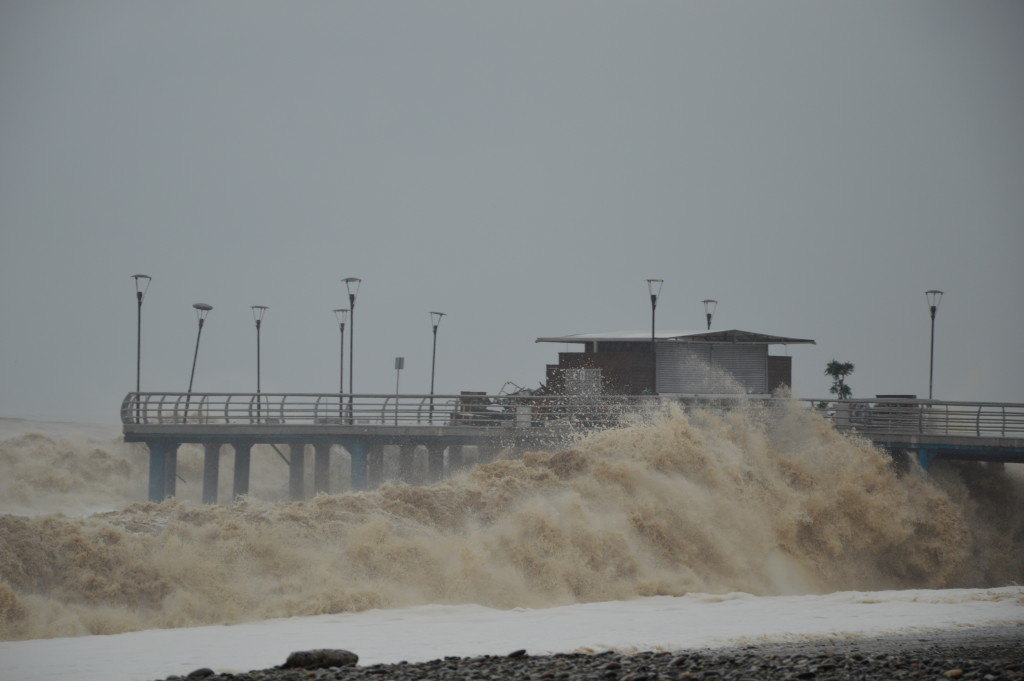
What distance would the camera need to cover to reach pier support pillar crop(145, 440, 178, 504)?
3266 cm

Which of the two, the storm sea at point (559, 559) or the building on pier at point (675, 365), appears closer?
the storm sea at point (559, 559)

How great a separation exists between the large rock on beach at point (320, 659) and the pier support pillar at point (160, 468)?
1987 centimetres

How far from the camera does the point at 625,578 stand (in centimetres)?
2367

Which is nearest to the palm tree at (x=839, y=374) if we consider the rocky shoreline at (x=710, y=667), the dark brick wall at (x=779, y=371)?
the dark brick wall at (x=779, y=371)

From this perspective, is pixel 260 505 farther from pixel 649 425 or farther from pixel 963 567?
pixel 963 567

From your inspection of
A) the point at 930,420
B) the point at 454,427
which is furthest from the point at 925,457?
the point at 454,427

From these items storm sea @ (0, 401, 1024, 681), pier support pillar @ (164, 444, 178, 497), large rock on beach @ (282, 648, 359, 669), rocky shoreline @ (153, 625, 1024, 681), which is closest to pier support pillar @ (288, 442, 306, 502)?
pier support pillar @ (164, 444, 178, 497)

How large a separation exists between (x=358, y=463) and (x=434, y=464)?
2.67 metres

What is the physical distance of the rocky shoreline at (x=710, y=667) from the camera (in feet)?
41.2

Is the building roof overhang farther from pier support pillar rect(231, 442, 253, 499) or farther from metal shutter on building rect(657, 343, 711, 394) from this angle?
pier support pillar rect(231, 442, 253, 499)

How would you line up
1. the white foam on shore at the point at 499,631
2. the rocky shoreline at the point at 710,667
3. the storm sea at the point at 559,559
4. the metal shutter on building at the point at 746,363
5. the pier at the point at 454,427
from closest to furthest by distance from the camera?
1. the rocky shoreline at the point at 710,667
2. the white foam on shore at the point at 499,631
3. the storm sea at the point at 559,559
4. the pier at the point at 454,427
5. the metal shutter on building at the point at 746,363

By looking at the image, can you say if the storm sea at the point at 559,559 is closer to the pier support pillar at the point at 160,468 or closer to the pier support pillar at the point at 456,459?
the pier support pillar at the point at 456,459

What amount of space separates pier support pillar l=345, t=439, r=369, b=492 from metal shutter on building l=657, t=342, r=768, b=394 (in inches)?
475

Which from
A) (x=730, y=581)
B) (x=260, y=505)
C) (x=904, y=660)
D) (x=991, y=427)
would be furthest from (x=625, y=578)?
(x=991, y=427)
